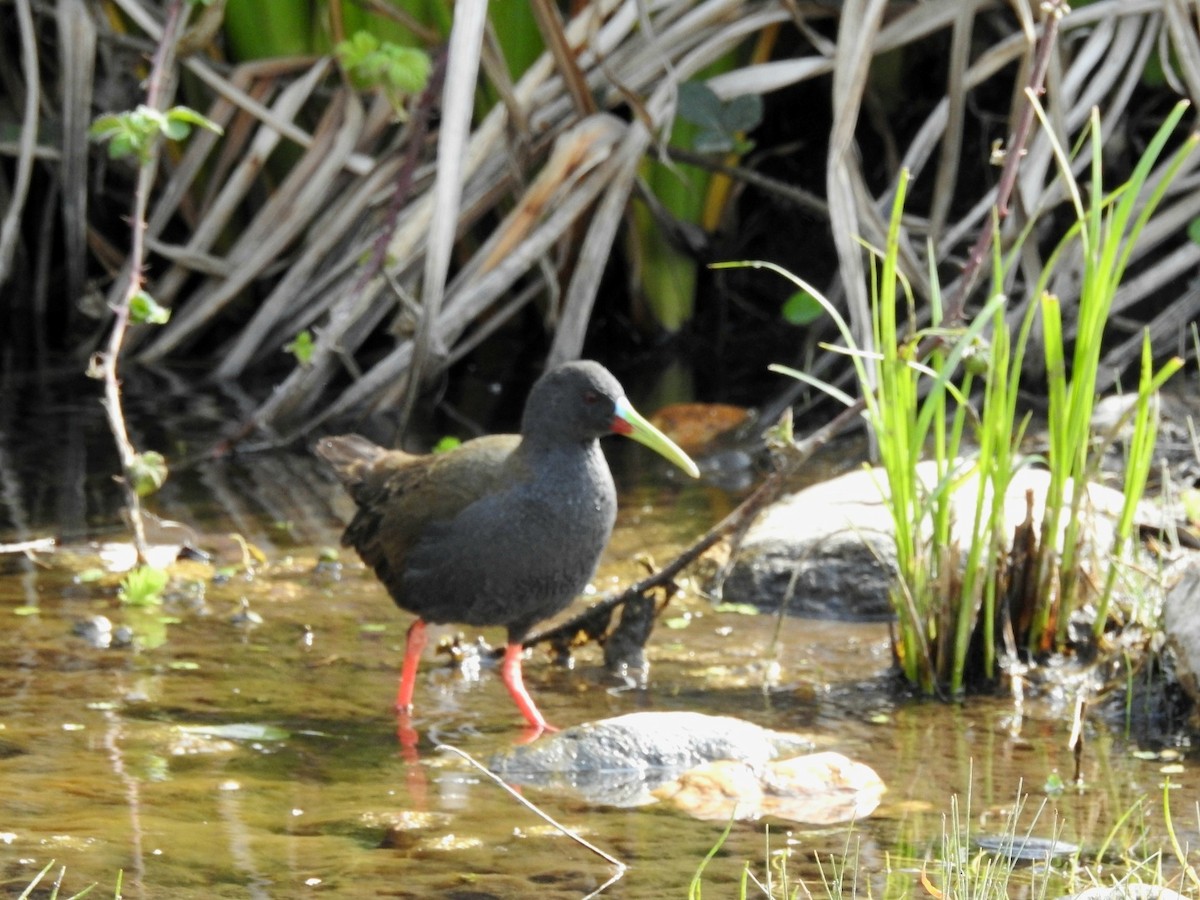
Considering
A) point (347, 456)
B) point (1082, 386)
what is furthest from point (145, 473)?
point (1082, 386)

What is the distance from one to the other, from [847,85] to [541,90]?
5.28 ft

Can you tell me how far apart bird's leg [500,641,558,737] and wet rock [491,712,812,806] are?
293 millimetres

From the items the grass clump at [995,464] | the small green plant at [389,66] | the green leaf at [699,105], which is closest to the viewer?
the grass clump at [995,464]

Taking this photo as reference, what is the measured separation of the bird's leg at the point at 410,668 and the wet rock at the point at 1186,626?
5.92 ft

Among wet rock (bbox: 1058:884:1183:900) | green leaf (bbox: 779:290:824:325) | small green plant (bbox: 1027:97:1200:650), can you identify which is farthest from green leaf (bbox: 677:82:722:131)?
wet rock (bbox: 1058:884:1183:900)

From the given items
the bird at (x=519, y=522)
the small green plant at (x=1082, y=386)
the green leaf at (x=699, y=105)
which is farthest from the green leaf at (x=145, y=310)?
the green leaf at (x=699, y=105)

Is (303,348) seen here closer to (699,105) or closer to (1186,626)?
(699,105)

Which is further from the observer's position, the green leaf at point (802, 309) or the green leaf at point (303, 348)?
the green leaf at point (802, 309)

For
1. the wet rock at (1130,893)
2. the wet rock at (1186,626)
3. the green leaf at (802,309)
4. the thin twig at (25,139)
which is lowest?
the wet rock at (1130,893)

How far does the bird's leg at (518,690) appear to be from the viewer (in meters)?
4.04

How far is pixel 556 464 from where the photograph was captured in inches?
165

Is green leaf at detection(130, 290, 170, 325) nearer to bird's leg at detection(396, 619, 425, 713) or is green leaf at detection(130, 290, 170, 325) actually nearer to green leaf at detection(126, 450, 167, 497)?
green leaf at detection(126, 450, 167, 497)

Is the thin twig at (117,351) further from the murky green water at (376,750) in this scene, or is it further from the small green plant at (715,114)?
the small green plant at (715,114)

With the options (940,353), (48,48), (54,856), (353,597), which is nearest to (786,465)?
(940,353)
